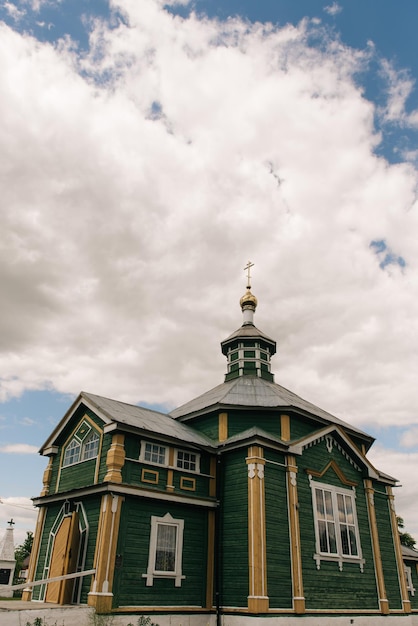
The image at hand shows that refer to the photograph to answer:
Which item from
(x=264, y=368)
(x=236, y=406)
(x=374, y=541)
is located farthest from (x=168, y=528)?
(x=264, y=368)

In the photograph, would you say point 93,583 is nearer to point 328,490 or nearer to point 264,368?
point 328,490

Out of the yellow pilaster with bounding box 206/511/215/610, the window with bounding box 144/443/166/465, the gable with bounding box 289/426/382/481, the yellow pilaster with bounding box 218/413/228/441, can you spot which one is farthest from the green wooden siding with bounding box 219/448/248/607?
the gable with bounding box 289/426/382/481

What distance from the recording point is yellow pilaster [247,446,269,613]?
16016 millimetres

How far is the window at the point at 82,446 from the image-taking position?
61.6ft

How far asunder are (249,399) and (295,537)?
19.7 ft

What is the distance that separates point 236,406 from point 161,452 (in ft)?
14.0

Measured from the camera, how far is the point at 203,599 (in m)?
17.1

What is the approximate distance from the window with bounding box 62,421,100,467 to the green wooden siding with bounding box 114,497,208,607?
9.98ft

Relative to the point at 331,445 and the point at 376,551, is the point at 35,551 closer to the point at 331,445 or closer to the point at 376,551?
the point at 331,445

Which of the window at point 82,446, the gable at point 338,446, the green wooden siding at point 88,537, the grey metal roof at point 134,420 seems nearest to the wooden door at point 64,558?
the green wooden siding at point 88,537

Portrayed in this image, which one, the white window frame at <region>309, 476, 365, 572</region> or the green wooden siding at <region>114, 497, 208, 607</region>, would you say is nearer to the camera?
the green wooden siding at <region>114, 497, 208, 607</region>

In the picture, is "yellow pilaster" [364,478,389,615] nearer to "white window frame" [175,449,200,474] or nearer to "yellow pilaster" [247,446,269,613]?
"yellow pilaster" [247,446,269,613]

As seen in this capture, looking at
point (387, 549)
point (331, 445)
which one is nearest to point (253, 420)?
point (331, 445)

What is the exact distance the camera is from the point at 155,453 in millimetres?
18016
